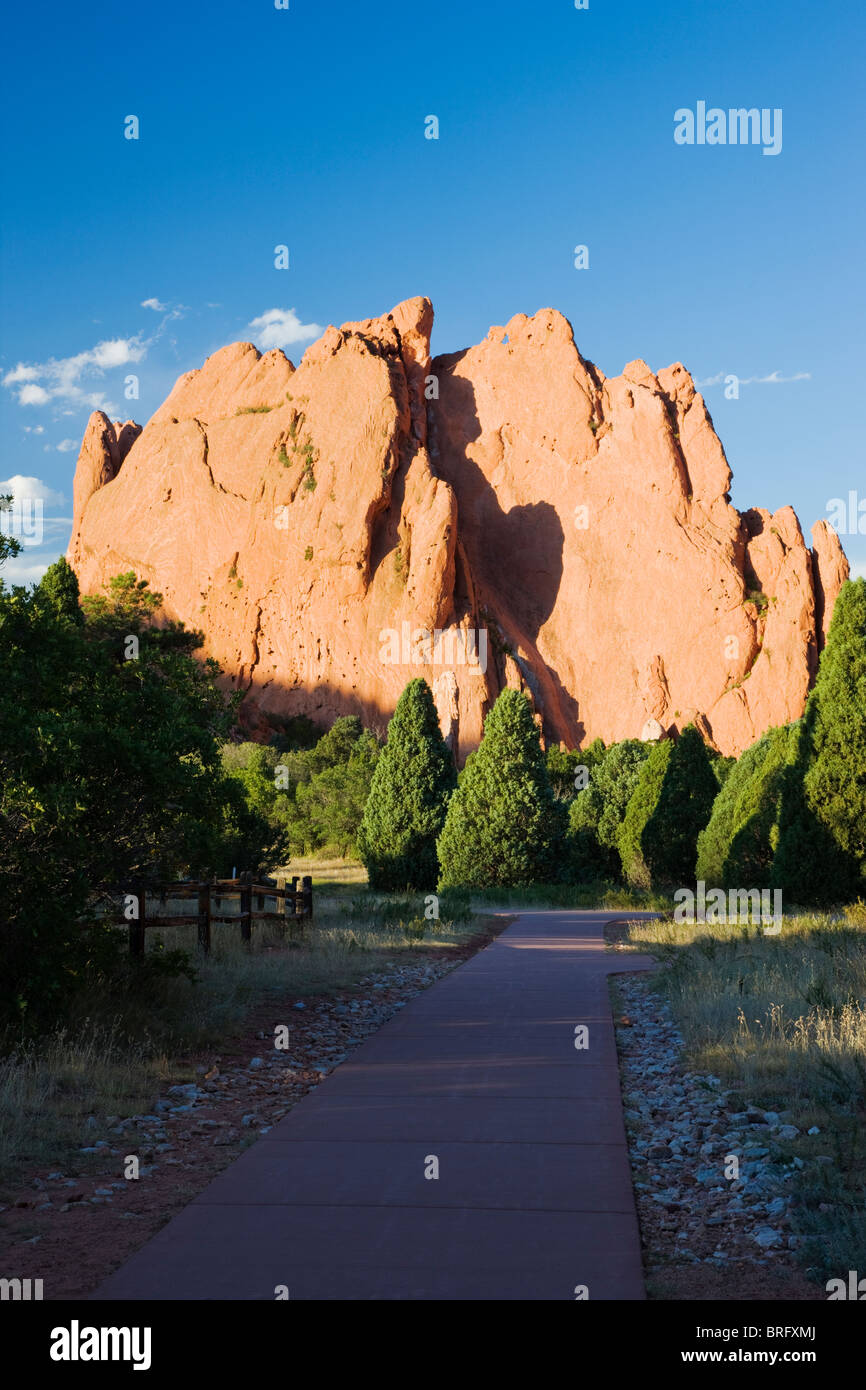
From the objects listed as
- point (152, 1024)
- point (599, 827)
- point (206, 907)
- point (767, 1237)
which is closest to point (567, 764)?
point (599, 827)

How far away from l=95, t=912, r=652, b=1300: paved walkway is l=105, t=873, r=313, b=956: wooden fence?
8.71ft

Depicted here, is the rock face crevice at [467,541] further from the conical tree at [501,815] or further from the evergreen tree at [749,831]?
the evergreen tree at [749,831]

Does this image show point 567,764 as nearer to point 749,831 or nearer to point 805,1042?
point 749,831

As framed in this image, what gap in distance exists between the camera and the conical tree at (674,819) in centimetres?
2931

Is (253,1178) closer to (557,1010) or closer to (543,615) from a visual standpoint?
(557,1010)

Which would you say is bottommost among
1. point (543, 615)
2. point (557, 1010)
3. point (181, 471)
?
point (557, 1010)

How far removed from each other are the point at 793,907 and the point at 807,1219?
13.7 meters

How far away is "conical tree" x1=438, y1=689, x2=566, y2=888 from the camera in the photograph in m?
28.7

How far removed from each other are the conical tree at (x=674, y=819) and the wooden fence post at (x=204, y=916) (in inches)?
724
